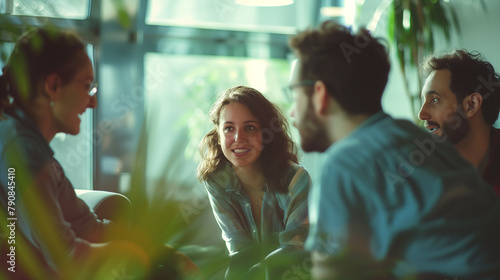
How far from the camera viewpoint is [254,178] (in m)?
2.28

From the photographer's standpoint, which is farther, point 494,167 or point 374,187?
point 494,167

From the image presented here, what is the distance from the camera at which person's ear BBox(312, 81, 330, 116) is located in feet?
4.48

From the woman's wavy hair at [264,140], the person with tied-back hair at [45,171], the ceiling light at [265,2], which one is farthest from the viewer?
the ceiling light at [265,2]

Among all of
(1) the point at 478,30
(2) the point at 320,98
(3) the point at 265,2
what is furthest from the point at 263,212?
(3) the point at 265,2

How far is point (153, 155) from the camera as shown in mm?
959

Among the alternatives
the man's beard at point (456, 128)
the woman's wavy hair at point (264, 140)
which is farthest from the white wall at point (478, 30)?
the woman's wavy hair at point (264, 140)

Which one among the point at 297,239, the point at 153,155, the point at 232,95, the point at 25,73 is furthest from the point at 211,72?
the point at 153,155

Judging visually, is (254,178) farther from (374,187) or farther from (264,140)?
(374,187)

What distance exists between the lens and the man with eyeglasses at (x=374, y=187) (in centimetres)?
120

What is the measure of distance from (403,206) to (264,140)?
1084 millimetres

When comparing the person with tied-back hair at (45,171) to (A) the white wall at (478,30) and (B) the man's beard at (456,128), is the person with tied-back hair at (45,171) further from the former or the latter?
(A) the white wall at (478,30)

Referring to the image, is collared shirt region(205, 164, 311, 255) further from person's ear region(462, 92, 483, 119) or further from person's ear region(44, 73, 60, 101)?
person's ear region(44, 73, 60, 101)

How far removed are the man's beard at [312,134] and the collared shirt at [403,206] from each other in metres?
0.08

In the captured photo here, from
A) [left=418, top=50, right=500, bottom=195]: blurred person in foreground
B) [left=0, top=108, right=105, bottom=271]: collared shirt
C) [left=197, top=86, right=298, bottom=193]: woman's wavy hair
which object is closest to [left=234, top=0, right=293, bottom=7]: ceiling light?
[left=197, top=86, right=298, bottom=193]: woman's wavy hair
